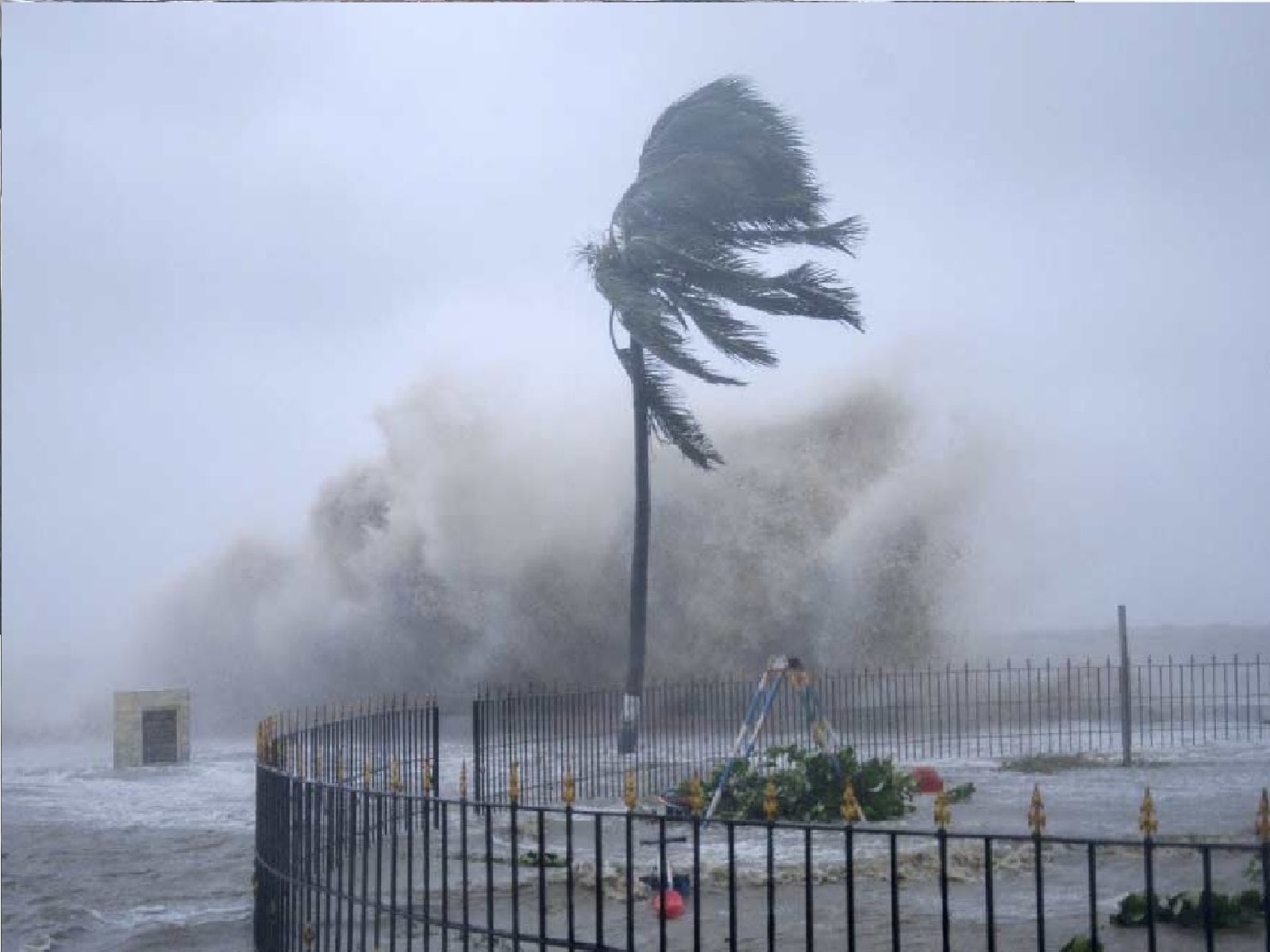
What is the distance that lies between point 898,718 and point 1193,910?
30.3ft

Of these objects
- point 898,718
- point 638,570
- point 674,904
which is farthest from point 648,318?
point 674,904

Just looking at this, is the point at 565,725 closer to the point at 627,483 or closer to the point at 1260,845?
the point at 627,483

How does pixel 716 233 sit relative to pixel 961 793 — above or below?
above

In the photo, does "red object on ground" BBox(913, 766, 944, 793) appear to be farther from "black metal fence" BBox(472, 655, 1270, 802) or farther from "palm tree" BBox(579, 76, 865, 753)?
"palm tree" BBox(579, 76, 865, 753)

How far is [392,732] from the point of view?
11.6 meters

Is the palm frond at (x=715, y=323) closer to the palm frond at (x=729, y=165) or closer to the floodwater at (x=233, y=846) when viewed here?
the palm frond at (x=729, y=165)

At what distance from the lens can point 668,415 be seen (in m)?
15.9

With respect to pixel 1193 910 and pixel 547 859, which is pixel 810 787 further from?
pixel 1193 910

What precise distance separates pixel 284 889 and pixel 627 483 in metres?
11.0

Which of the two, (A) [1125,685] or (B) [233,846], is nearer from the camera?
(B) [233,846]

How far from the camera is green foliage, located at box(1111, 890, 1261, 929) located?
22.0 ft

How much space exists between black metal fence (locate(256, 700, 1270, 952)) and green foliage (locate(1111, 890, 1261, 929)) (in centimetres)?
1

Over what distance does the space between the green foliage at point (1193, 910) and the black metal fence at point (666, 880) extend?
1 cm

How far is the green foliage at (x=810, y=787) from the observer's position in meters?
10.9
